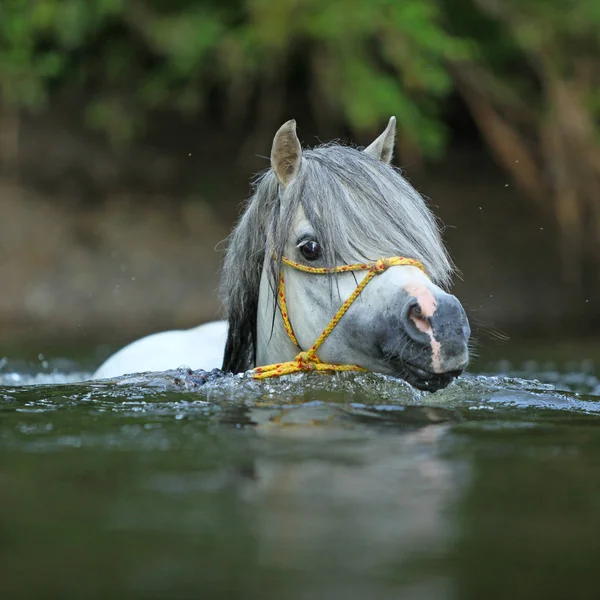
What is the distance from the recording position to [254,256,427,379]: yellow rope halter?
2.71 metres

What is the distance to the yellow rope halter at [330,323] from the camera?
8.90 ft

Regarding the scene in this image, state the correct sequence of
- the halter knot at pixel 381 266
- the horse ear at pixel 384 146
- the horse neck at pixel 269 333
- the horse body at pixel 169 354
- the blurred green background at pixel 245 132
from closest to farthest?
the halter knot at pixel 381 266 < the horse neck at pixel 269 333 < the horse ear at pixel 384 146 < the horse body at pixel 169 354 < the blurred green background at pixel 245 132

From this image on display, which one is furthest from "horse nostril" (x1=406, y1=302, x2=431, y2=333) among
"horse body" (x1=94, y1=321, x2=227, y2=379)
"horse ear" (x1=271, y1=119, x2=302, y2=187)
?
"horse body" (x1=94, y1=321, x2=227, y2=379)

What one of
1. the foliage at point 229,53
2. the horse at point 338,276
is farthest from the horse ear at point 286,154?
the foliage at point 229,53

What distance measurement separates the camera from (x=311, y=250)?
2852 millimetres

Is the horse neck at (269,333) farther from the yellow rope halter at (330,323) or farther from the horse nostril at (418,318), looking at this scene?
the horse nostril at (418,318)

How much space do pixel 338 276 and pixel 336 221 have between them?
0.17 m

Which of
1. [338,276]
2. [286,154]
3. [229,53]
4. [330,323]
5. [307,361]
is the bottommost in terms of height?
[307,361]

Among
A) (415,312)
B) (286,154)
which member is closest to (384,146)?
(286,154)

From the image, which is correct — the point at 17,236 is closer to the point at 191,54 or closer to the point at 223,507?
the point at 191,54

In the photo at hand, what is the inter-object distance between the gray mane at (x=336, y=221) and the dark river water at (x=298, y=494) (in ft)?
1.20

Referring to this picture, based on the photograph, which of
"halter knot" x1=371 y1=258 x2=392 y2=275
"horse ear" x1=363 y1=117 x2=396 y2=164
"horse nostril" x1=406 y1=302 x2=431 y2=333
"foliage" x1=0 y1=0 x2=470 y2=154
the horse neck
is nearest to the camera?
"horse nostril" x1=406 y1=302 x2=431 y2=333

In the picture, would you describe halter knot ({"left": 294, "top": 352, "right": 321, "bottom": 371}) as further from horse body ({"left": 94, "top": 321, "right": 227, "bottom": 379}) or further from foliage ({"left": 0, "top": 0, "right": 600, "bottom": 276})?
foliage ({"left": 0, "top": 0, "right": 600, "bottom": 276})

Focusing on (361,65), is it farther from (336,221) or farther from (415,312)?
(415,312)
